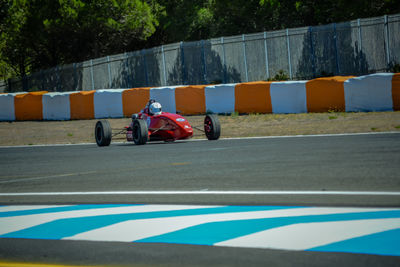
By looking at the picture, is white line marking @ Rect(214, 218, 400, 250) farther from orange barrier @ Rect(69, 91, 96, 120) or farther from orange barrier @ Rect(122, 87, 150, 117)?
orange barrier @ Rect(69, 91, 96, 120)

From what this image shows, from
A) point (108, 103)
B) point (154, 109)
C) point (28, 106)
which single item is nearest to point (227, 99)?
point (108, 103)

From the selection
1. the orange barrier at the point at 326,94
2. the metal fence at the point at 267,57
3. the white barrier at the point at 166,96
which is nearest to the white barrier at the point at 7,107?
the metal fence at the point at 267,57

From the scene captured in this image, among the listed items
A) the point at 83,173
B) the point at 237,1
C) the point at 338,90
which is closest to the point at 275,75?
the point at 338,90

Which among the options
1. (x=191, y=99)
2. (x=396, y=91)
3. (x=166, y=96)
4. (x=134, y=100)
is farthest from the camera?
(x=134, y=100)

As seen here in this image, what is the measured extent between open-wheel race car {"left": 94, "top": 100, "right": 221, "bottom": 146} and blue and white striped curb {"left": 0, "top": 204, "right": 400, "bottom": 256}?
8569 millimetres

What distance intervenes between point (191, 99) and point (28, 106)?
842 centimetres

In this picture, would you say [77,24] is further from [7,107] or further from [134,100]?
[134,100]

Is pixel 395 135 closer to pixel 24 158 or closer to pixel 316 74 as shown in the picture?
pixel 24 158

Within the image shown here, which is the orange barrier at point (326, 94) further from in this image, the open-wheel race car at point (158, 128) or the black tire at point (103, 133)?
the black tire at point (103, 133)

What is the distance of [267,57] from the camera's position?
28.1 metres

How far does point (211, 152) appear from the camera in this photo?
40.8 feet

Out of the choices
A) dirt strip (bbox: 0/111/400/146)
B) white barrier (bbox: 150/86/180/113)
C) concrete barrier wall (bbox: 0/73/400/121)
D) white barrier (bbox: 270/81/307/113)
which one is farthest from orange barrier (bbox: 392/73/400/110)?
white barrier (bbox: 150/86/180/113)

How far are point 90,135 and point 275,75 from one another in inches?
424

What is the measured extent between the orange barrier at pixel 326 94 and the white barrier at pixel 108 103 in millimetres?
8004
